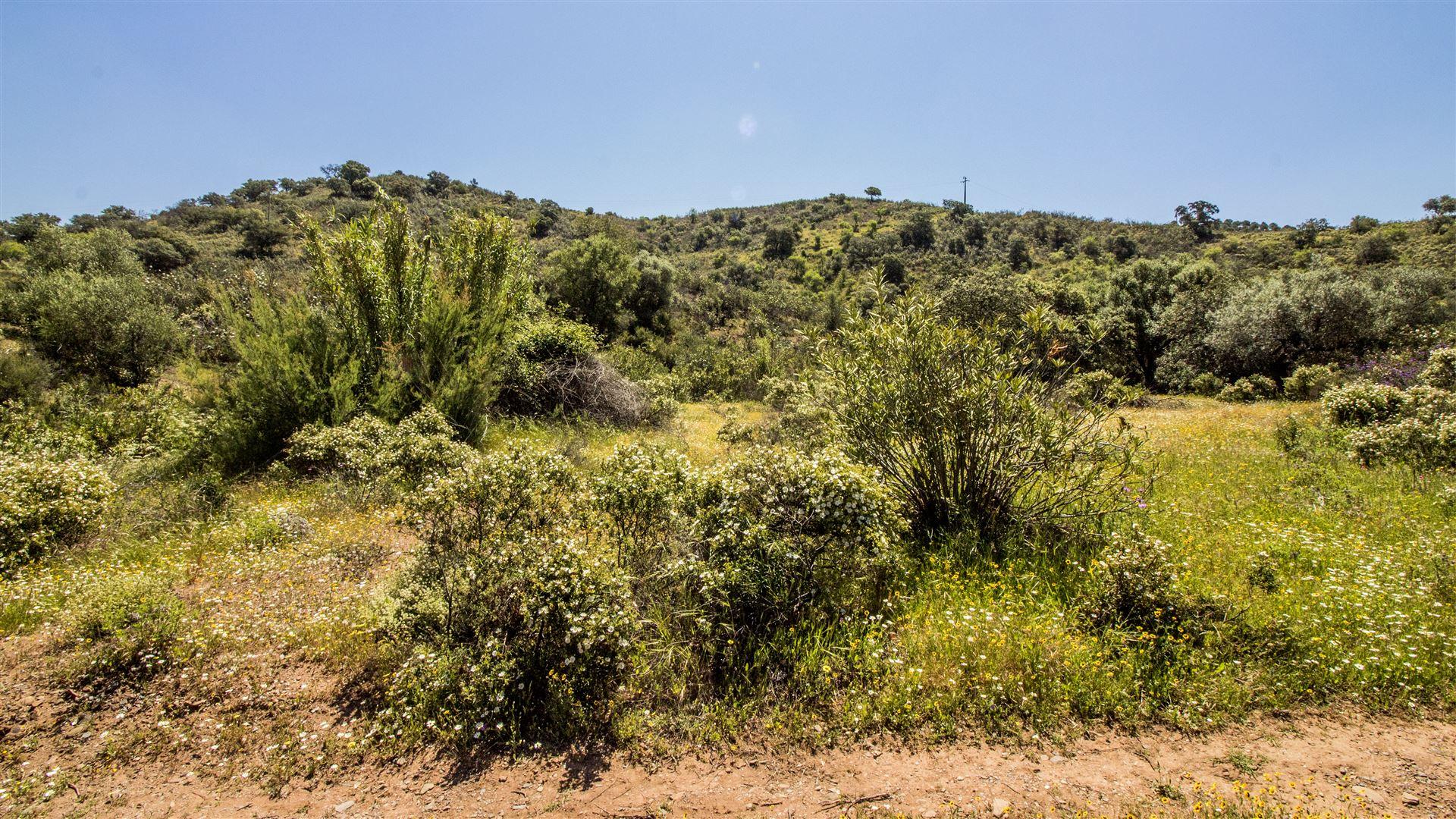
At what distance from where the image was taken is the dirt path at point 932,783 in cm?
283

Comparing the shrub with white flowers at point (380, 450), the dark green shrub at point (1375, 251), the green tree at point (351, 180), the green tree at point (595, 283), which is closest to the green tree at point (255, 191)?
the green tree at point (351, 180)

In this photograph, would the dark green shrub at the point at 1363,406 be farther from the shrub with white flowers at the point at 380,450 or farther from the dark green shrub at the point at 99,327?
the dark green shrub at the point at 99,327

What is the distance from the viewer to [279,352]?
8.91 m

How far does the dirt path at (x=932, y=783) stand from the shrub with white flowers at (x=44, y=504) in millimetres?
4181

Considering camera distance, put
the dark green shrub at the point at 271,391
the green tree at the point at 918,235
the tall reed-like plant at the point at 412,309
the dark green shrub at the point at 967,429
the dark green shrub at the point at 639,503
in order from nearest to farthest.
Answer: the dark green shrub at the point at 639,503 → the dark green shrub at the point at 967,429 → the dark green shrub at the point at 271,391 → the tall reed-like plant at the point at 412,309 → the green tree at the point at 918,235

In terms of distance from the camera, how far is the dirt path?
2.83m

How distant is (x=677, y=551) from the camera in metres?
4.49

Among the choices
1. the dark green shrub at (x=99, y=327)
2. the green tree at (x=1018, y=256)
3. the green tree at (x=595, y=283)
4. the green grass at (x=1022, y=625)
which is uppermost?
the green tree at (x=1018, y=256)

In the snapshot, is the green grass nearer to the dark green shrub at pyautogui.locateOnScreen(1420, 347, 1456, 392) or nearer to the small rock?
the small rock

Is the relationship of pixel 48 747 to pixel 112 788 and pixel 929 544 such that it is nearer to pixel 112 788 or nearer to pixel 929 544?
pixel 112 788

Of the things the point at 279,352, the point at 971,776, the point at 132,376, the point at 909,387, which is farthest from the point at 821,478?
the point at 132,376

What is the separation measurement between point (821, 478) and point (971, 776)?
2111mm

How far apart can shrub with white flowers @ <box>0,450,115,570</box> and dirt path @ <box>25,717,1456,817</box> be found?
13.7 feet

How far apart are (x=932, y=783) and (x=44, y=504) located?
8987 mm
